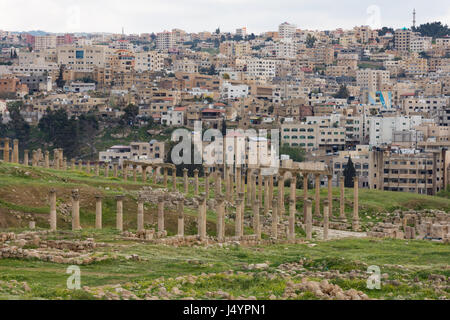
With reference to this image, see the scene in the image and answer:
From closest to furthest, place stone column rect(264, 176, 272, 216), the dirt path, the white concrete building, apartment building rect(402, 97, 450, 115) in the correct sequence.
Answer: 1. the dirt path
2. stone column rect(264, 176, 272, 216)
3. apartment building rect(402, 97, 450, 115)
4. the white concrete building

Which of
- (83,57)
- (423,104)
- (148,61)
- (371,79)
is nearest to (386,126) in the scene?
(423,104)

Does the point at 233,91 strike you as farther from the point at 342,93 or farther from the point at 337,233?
the point at 337,233

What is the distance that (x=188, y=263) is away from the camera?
107 ft

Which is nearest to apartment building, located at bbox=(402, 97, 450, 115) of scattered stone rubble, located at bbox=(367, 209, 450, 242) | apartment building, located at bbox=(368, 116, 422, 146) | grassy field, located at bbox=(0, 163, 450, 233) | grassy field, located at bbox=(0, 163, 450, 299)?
apartment building, located at bbox=(368, 116, 422, 146)

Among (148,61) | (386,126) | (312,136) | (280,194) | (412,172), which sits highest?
(148,61)

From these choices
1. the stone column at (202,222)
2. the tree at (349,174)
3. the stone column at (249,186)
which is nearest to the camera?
the stone column at (202,222)

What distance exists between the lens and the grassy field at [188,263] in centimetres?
2755

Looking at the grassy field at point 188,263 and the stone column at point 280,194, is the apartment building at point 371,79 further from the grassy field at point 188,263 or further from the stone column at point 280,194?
the grassy field at point 188,263

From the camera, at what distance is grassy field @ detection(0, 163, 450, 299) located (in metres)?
27.6

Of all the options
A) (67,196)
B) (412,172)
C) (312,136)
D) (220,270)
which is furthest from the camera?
(312,136)

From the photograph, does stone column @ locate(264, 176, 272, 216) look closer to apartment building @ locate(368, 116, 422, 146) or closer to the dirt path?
the dirt path

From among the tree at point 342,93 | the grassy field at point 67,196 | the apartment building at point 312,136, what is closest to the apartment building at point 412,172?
the grassy field at point 67,196

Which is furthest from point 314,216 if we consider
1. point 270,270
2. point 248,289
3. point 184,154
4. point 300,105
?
point 300,105

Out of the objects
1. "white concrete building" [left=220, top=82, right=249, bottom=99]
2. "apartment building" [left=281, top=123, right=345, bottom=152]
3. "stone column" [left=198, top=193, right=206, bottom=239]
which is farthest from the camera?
"white concrete building" [left=220, top=82, right=249, bottom=99]
